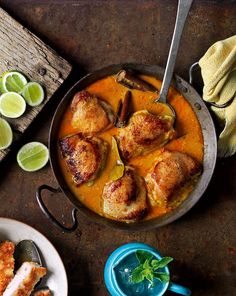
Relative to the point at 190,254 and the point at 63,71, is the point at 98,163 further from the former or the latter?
the point at 190,254

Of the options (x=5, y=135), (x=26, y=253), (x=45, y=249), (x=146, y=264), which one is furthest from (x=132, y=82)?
(x=26, y=253)

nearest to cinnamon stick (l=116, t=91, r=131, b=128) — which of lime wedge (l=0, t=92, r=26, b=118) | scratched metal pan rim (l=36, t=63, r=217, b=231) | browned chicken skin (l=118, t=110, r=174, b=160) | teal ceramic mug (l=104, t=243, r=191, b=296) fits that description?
browned chicken skin (l=118, t=110, r=174, b=160)

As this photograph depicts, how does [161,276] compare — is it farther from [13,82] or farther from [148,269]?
[13,82]

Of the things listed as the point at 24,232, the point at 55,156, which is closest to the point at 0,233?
the point at 24,232

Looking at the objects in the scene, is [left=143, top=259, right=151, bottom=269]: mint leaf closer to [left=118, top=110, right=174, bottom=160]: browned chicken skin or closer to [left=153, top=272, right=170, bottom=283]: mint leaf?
[left=153, top=272, right=170, bottom=283]: mint leaf

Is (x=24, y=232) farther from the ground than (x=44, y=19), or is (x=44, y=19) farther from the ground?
(x=44, y=19)
